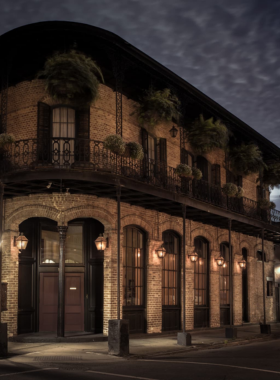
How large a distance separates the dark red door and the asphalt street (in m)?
1.89

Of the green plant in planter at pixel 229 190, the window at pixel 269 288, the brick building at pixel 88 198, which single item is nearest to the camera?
the brick building at pixel 88 198

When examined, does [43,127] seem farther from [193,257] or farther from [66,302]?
[193,257]

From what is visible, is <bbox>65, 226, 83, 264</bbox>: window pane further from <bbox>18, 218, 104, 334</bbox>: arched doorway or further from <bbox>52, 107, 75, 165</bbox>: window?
<bbox>52, 107, 75, 165</bbox>: window

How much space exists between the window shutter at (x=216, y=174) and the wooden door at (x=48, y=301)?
9.41m

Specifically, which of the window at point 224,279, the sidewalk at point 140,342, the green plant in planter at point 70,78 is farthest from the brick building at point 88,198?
the window at point 224,279

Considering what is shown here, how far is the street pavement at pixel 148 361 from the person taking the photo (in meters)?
9.88

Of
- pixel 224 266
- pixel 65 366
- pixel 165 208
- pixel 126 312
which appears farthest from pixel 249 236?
pixel 65 366

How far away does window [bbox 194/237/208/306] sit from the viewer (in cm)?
2148

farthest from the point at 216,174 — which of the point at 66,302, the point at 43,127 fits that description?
the point at 66,302

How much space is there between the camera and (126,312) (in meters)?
17.2

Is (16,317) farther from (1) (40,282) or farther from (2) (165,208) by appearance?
(2) (165,208)

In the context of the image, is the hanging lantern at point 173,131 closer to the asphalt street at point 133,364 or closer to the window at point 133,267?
the window at point 133,267

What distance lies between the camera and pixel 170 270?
19.8 m

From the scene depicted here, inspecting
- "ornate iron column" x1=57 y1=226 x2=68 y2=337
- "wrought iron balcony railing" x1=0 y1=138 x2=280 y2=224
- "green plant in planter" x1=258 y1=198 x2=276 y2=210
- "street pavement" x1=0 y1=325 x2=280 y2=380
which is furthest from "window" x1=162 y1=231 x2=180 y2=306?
"green plant in planter" x1=258 y1=198 x2=276 y2=210
